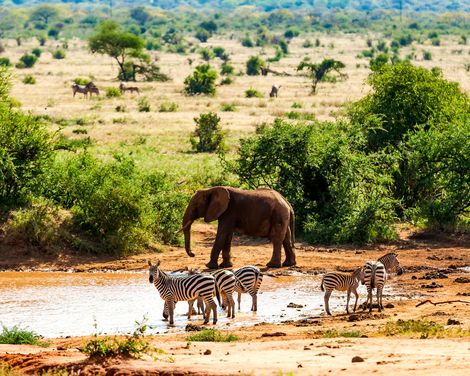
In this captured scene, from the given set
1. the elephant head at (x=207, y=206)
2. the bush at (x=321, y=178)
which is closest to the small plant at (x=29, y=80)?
the bush at (x=321, y=178)

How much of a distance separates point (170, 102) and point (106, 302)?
114 feet

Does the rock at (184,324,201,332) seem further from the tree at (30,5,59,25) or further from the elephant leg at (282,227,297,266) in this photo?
the tree at (30,5,59,25)

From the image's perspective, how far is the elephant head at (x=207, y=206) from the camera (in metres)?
21.0

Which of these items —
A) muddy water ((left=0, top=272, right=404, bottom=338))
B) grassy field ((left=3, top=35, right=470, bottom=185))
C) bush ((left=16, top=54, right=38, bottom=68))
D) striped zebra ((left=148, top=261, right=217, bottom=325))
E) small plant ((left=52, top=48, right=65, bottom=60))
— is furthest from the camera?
small plant ((left=52, top=48, right=65, bottom=60))

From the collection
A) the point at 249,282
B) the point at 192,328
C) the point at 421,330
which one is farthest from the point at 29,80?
the point at 421,330

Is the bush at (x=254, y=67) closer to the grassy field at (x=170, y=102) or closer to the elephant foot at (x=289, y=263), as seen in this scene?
the grassy field at (x=170, y=102)

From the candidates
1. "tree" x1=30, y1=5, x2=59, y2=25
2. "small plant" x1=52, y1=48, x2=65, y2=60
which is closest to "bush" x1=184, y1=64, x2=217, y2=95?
"small plant" x1=52, y1=48, x2=65, y2=60

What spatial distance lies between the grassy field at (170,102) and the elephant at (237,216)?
757cm

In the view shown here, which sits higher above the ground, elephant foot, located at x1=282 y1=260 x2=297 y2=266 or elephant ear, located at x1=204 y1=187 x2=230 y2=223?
elephant ear, located at x1=204 y1=187 x2=230 y2=223

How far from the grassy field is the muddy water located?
26.8ft

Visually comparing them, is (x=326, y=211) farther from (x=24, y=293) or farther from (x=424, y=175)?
(x=24, y=293)

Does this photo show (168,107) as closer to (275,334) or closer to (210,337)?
(275,334)

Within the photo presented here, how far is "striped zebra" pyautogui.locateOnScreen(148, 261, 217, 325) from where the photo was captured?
1639 centimetres

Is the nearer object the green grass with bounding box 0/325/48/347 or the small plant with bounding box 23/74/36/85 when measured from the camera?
the green grass with bounding box 0/325/48/347
